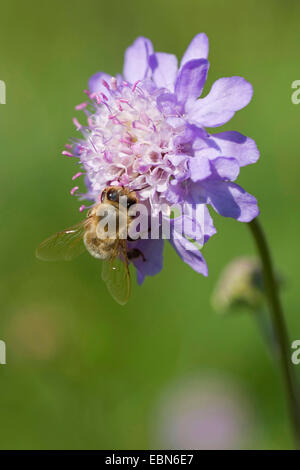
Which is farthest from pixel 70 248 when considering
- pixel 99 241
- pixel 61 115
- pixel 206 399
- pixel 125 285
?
pixel 61 115

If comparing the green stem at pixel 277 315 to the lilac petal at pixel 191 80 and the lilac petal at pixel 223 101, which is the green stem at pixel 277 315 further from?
the lilac petal at pixel 191 80

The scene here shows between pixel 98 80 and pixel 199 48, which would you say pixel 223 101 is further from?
pixel 98 80

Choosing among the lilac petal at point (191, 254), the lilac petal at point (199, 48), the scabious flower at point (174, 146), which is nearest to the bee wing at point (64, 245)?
the scabious flower at point (174, 146)

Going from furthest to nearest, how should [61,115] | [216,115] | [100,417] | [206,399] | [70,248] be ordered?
[61,115]
[206,399]
[100,417]
[70,248]
[216,115]

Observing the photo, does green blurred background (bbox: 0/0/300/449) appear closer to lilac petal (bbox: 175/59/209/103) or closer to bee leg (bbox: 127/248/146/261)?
bee leg (bbox: 127/248/146/261)

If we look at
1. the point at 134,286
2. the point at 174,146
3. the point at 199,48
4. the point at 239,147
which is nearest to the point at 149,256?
the point at 174,146

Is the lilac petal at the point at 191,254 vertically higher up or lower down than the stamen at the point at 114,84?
lower down

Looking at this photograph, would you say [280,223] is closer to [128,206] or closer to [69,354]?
[69,354]
